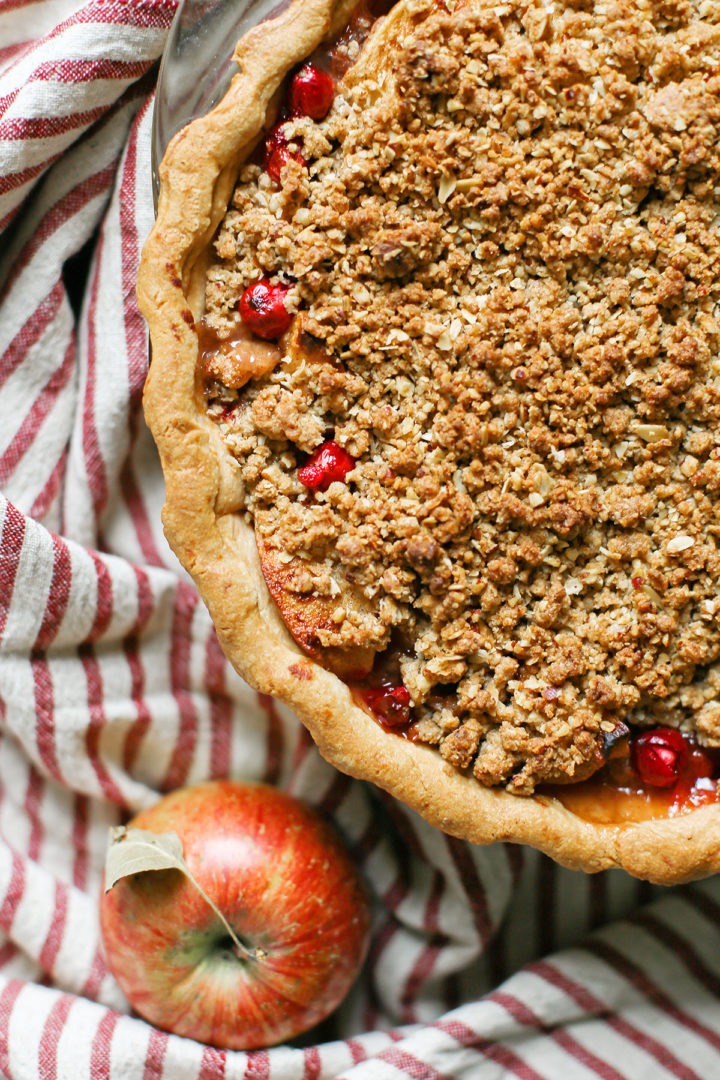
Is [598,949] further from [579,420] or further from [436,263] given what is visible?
[436,263]

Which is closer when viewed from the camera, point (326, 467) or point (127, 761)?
point (326, 467)

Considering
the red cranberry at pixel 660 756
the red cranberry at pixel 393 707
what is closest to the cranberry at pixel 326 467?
the red cranberry at pixel 393 707

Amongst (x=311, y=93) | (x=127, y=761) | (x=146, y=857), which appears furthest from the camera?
(x=127, y=761)

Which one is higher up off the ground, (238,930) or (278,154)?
(278,154)

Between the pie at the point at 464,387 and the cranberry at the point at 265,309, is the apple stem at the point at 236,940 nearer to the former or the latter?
the pie at the point at 464,387

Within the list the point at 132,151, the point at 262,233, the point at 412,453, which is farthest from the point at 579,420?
the point at 132,151

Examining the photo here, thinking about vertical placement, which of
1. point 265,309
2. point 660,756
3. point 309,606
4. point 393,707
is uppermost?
point 265,309

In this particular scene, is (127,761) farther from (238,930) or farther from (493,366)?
(493,366)

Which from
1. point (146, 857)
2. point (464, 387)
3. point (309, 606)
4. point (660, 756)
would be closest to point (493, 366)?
point (464, 387)

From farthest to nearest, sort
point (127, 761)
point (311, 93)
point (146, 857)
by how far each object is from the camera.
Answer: point (127, 761) → point (146, 857) → point (311, 93)
